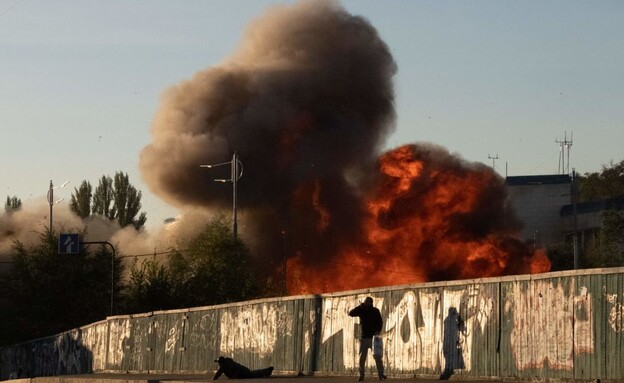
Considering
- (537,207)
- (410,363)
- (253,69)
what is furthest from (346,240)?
(410,363)

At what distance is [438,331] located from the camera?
2759cm

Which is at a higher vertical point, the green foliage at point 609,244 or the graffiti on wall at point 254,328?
the green foliage at point 609,244

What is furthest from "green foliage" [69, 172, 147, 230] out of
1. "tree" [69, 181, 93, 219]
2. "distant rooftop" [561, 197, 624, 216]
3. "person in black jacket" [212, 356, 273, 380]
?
"person in black jacket" [212, 356, 273, 380]

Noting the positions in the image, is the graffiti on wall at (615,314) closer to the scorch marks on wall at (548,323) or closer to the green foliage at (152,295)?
the scorch marks on wall at (548,323)

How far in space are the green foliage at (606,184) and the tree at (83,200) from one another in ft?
203

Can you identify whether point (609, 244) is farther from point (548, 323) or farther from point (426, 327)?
point (548, 323)

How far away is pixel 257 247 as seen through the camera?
3652 inches

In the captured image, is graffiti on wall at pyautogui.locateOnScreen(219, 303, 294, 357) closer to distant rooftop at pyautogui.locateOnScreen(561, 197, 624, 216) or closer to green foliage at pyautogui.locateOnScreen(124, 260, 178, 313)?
green foliage at pyautogui.locateOnScreen(124, 260, 178, 313)

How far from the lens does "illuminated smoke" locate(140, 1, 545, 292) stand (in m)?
89.9

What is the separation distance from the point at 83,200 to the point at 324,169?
176 feet

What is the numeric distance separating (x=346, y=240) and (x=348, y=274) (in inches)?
136

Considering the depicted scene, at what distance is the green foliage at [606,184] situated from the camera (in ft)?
485

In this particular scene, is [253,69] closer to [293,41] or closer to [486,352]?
[293,41]

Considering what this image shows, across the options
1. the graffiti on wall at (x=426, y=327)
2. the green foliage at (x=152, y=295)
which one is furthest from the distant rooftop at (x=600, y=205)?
the graffiti on wall at (x=426, y=327)
